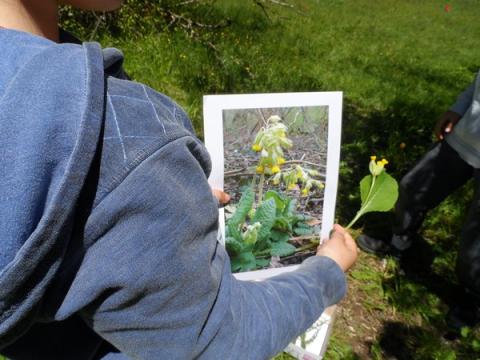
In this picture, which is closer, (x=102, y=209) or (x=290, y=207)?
(x=102, y=209)

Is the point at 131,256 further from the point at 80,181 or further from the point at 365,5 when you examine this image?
the point at 365,5

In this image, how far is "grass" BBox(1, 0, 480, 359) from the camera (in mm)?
1831

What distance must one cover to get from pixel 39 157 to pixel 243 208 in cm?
67

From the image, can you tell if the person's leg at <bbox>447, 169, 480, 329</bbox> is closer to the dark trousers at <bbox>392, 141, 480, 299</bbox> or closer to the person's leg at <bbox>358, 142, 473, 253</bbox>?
the dark trousers at <bbox>392, 141, 480, 299</bbox>

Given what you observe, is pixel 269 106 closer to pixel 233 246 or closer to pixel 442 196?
pixel 233 246

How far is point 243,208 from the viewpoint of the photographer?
100 cm

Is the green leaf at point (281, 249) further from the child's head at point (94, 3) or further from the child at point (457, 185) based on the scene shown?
the child at point (457, 185)

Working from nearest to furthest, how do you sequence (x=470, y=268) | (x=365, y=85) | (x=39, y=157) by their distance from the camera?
(x=39, y=157)
(x=470, y=268)
(x=365, y=85)

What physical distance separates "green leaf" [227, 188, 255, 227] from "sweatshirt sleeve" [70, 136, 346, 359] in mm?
400

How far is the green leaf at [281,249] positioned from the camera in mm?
1066

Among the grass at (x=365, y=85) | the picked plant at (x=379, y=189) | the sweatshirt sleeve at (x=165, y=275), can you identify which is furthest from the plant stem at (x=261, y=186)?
the grass at (x=365, y=85)

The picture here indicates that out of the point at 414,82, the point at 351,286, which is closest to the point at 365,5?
the point at 414,82

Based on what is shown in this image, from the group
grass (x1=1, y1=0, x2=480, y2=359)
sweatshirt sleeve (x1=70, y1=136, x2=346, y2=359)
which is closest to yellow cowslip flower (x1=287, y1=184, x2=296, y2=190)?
sweatshirt sleeve (x1=70, y1=136, x2=346, y2=359)

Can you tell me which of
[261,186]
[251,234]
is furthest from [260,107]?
[251,234]
